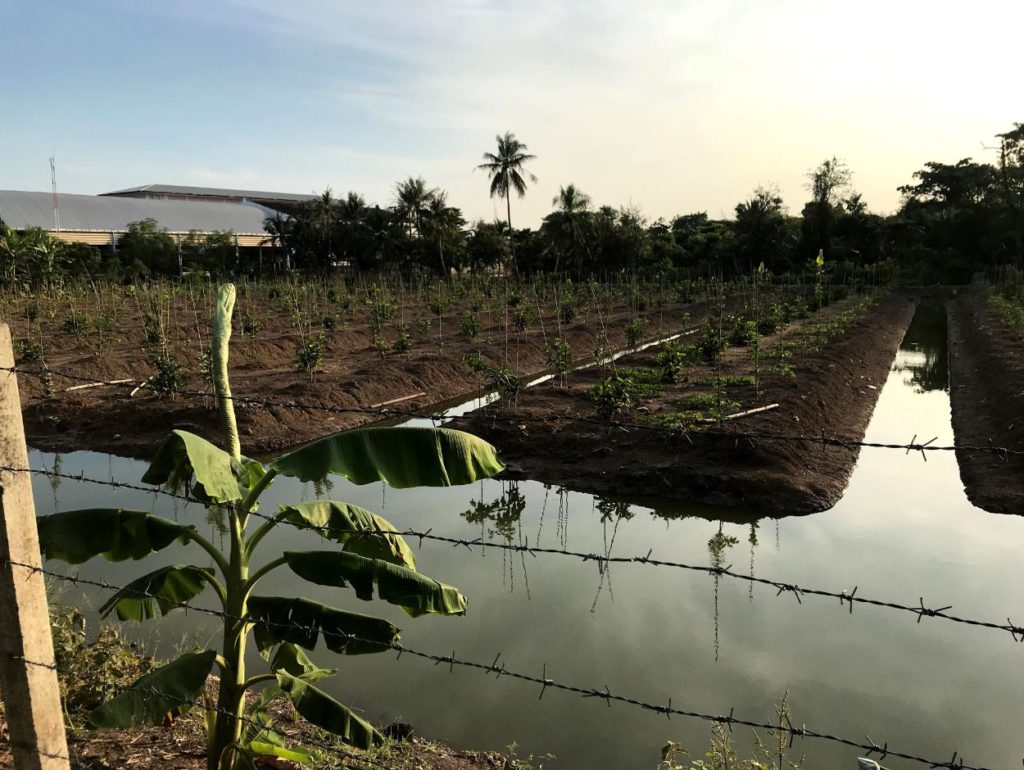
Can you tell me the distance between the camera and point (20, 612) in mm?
2066

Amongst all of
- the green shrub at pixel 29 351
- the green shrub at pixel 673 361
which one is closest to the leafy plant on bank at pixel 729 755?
the green shrub at pixel 673 361

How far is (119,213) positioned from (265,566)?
170ft

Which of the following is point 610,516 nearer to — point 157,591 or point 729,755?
point 729,755

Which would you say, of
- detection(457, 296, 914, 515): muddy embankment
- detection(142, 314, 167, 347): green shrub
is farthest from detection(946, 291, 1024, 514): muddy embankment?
detection(142, 314, 167, 347): green shrub

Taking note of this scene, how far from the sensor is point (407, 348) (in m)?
16.0

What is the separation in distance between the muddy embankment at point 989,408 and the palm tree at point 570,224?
916 inches

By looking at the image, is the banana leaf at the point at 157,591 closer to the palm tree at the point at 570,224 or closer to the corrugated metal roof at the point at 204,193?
the palm tree at the point at 570,224

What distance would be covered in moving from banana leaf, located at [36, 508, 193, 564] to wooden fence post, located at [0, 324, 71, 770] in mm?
620

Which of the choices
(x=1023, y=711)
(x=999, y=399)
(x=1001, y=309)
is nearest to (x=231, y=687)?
(x=1023, y=711)

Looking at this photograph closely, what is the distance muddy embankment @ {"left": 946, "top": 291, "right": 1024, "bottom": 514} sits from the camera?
7742 mm

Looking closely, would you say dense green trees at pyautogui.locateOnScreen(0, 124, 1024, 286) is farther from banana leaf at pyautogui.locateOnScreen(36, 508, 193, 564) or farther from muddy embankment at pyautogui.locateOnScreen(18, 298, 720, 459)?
banana leaf at pyautogui.locateOnScreen(36, 508, 193, 564)

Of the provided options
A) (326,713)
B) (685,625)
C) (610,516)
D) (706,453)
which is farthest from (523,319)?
(326,713)

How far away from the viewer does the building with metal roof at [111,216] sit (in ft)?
137

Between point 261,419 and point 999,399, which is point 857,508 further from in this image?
point 261,419
